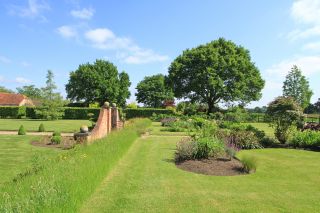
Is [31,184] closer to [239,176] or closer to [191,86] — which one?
[239,176]

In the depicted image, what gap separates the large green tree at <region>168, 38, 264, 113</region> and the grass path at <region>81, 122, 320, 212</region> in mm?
33867

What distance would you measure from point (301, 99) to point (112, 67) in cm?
4208

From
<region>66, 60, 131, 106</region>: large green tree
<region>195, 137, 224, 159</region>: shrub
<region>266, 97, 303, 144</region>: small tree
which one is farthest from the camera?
<region>66, 60, 131, 106</region>: large green tree

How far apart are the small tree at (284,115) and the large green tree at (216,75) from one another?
26884mm

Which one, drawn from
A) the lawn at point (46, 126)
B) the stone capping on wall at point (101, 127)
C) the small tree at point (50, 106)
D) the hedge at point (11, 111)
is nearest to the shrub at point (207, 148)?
the stone capping on wall at point (101, 127)

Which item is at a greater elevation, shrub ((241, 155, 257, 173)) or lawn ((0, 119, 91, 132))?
lawn ((0, 119, 91, 132))

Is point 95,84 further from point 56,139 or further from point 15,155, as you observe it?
point 15,155

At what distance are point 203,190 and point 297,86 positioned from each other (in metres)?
67.1

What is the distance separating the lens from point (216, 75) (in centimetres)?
4409

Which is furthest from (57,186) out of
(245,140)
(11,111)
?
(11,111)

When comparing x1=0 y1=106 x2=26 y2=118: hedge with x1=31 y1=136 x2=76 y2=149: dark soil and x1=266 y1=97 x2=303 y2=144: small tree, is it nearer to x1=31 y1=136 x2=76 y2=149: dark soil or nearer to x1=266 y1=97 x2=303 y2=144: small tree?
x1=31 y1=136 x2=76 y2=149: dark soil

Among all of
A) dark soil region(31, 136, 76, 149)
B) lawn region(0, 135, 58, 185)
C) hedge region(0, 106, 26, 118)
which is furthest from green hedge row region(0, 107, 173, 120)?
lawn region(0, 135, 58, 185)

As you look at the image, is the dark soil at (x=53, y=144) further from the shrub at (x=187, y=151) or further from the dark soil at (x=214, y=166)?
the dark soil at (x=214, y=166)

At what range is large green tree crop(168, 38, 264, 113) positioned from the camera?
44.2 m
